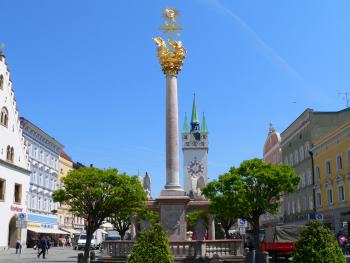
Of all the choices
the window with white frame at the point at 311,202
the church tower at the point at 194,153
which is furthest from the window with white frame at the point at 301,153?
the church tower at the point at 194,153

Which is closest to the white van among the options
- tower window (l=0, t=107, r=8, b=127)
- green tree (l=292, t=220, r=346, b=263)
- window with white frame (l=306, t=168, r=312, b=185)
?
tower window (l=0, t=107, r=8, b=127)

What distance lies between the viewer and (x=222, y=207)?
A: 126 feet

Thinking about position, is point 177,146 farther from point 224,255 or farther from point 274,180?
point 274,180

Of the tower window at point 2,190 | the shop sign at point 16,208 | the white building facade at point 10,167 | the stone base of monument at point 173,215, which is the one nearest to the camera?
the stone base of monument at point 173,215

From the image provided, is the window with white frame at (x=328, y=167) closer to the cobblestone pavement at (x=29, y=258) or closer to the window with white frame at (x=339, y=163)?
the window with white frame at (x=339, y=163)

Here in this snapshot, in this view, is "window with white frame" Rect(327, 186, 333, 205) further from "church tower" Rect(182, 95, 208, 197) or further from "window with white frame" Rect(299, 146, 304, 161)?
"church tower" Rect(182, 95, 208, 197)

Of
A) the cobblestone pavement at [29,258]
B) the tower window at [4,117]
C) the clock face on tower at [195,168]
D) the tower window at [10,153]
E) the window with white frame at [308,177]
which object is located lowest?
the cobblestone pavement at [29,258]

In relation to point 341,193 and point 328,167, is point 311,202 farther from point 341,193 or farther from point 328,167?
point 341,193

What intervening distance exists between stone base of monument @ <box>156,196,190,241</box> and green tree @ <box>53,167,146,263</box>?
26.9 feet

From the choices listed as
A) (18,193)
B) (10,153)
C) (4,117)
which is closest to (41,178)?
(18,193)

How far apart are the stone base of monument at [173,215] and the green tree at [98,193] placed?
820 cm

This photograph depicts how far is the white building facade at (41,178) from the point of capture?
58431 mm

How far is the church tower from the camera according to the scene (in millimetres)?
134113

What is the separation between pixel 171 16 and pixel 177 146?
834cm
